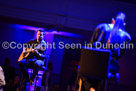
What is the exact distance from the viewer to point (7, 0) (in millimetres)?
8211

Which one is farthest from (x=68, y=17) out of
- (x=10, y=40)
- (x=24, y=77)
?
(x=24, y=77)

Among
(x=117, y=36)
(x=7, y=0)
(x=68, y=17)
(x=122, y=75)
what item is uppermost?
(x=7, y=0)

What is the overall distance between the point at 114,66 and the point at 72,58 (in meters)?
6.31

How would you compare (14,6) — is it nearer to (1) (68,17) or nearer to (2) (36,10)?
(2) (36,10)

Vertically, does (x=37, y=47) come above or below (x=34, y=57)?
above

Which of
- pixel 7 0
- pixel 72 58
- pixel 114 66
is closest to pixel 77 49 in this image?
pixel 72 58

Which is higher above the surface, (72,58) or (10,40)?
(10,40)

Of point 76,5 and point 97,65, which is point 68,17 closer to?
point 76,5

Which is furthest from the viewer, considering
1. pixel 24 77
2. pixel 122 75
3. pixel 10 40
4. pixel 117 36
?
pixel 10 40

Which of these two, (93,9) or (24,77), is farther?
(93,9)

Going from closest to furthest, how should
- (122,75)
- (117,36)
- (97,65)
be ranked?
(97,65) < (117,36) < (122,75)

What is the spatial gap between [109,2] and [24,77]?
4.38 m

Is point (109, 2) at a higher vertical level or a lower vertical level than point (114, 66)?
higher

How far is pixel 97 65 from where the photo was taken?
10.5ft
